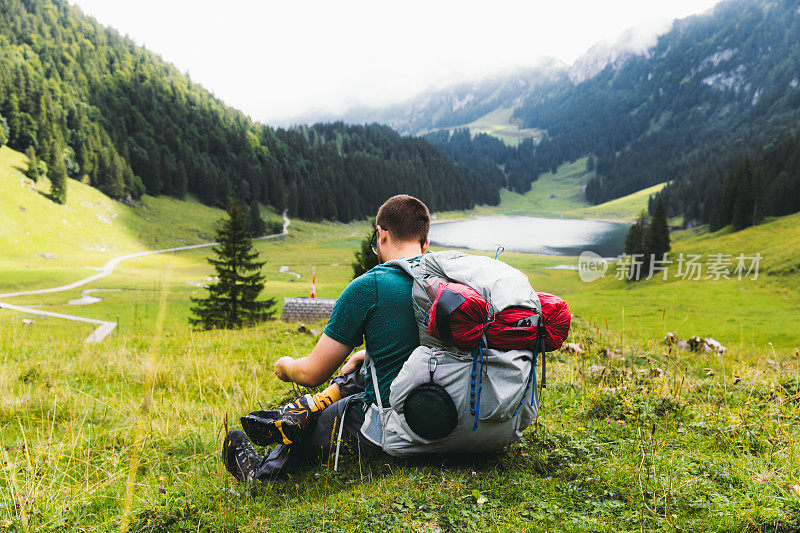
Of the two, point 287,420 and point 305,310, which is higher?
point 287,420

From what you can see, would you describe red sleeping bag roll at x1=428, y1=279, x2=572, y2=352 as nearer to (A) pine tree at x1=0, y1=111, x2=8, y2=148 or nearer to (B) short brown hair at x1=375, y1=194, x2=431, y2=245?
(B) short brown hair at x1=375, y1=194, x2=431, y2=245

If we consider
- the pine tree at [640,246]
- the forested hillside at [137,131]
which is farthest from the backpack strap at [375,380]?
the forested hillside at [137,131]

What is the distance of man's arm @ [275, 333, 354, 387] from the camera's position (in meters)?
3.41

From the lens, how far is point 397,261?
3434mm

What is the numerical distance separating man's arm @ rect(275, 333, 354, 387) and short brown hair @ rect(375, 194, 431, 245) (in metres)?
1.11

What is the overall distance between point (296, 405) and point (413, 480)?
1229 mm

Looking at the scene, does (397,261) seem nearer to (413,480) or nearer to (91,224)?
(413,480)

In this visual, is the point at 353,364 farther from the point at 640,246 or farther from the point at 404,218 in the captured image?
the point at 640,246

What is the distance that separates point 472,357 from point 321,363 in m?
1.26

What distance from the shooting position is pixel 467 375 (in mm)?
3066

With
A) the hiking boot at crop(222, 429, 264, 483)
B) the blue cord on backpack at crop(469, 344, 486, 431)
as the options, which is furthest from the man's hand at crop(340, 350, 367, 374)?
the blue cord on backpack at crop(469, 344, 486, 431)

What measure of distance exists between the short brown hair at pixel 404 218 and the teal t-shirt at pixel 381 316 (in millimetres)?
522

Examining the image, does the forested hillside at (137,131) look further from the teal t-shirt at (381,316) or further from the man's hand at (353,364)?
the teal t-shirt at (381,316)

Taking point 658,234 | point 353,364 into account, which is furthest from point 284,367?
point 658,234
